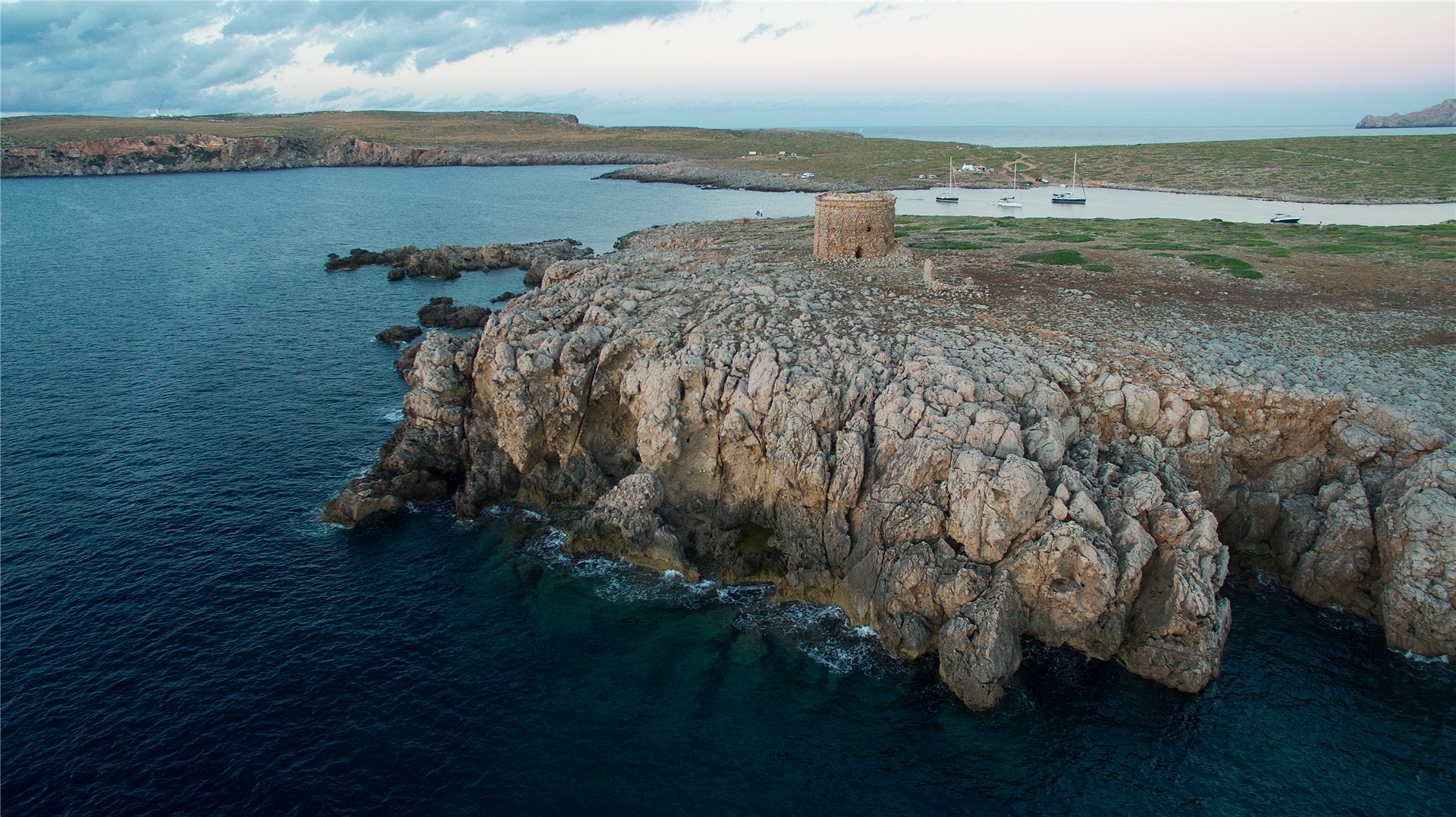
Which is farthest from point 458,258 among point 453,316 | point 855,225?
point 855,225

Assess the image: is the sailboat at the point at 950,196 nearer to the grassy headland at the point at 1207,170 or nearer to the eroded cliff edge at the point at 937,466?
the grassy headland at the point at 1207,170

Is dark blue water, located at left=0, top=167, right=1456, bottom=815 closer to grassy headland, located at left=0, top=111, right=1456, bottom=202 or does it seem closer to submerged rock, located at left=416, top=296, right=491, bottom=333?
submerged rock, located at left=416, top=296, right=491, bottom=333

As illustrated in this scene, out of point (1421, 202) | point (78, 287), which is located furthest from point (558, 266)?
point (1421, 202)

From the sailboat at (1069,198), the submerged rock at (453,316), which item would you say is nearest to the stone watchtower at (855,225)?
the submerged rock at (453,316)

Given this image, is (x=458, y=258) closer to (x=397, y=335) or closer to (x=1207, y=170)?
(x=397, y=335)

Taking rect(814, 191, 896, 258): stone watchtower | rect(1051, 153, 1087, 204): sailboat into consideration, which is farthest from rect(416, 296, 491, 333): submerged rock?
rect(1051, 153, 1087, 204): sailboat

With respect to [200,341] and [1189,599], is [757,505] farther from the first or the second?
[200,341]
